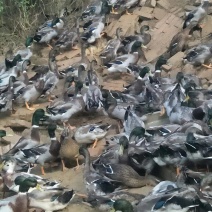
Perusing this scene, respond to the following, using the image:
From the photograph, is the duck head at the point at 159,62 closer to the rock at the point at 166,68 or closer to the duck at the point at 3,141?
the rock at the point at 166,68

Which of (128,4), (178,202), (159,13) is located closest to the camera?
(178,202)

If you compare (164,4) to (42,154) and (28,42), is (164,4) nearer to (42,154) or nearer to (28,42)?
(28,42)

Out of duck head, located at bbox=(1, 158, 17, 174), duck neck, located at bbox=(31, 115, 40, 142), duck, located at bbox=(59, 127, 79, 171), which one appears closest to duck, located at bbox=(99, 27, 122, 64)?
Answer: duck neck, located at bbox=(31, 115, 40, 142)

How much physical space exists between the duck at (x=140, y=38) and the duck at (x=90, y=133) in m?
3.26

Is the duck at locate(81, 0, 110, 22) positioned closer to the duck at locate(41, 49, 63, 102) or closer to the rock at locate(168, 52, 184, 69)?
the duck at locate(41, 49, 63, 102)

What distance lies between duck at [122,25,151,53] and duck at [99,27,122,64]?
0.54 ft

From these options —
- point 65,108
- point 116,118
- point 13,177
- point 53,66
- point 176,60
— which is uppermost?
point 13,177

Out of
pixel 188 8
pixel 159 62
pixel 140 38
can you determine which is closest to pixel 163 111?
pixel 159 62

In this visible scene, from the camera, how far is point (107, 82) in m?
13.4

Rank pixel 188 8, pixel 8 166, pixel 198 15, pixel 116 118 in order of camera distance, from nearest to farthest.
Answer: pixel 8 166
pixel 116 118
pixel 198 15
pixel 188 8

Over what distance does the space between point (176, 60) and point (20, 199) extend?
5240 millimetres

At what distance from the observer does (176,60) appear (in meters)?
13.0

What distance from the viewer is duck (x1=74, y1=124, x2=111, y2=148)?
10.9 meters

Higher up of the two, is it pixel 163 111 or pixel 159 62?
pixel 159 62
